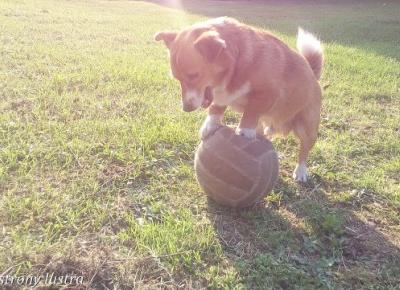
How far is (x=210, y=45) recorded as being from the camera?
120 inches

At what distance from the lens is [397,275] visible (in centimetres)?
283

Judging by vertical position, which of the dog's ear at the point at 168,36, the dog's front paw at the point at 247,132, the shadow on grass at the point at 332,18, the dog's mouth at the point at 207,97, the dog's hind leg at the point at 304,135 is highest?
the dog's ear at the point at 168,36

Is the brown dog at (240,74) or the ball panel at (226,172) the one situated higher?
the brown dog at (240,74)

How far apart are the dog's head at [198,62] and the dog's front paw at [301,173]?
1.17m

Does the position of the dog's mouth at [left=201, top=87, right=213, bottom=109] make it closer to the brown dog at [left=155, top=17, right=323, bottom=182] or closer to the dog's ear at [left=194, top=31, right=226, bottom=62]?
the brown dog at [left=155, top=17, right=323, bottom=182]

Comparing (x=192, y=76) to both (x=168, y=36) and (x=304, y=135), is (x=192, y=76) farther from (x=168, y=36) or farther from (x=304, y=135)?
(x=304, y=135)

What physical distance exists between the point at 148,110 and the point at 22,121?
1370 mm

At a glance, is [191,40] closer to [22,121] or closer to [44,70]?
[22,121]

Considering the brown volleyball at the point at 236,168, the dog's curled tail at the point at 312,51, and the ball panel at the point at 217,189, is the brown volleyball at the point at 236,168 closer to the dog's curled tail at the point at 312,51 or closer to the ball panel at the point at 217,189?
the ball panel at the point at 217,189

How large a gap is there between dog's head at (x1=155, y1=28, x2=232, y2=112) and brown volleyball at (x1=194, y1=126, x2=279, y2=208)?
365 millimetres

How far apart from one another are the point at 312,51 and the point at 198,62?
158cm

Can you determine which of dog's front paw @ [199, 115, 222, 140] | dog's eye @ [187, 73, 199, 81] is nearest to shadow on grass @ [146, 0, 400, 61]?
dog's front paw @ [199, 115, 222, 140]

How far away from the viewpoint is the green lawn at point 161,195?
2701mm

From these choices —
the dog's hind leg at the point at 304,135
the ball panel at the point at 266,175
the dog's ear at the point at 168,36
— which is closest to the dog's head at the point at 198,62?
the dog's ear at the point at 168,36
